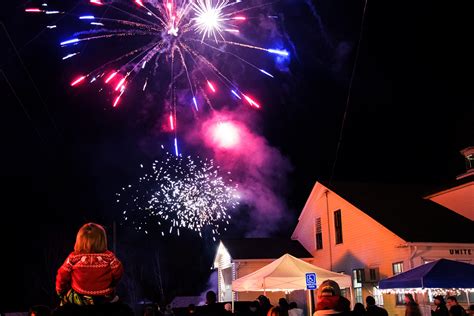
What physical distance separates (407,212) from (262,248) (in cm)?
798

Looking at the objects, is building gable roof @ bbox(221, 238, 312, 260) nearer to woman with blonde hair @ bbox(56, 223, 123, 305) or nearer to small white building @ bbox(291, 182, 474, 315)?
small white building @ bbox(291, 182, 474, 315)

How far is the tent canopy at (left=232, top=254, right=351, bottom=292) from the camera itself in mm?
16422

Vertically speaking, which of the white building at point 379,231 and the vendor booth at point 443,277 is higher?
the white building at point 379,231

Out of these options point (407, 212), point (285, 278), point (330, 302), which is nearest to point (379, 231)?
point (407, 212)

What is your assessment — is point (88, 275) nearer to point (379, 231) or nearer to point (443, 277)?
point (443, 277)

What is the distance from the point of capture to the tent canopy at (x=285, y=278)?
53.9 feet

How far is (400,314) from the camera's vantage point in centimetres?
1908

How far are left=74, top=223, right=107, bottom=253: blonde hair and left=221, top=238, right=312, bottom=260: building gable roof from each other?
75.2ft

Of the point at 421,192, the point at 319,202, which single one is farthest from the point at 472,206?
the point at 319,202

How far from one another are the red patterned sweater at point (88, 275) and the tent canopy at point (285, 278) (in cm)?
1350

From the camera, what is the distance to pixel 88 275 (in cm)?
327

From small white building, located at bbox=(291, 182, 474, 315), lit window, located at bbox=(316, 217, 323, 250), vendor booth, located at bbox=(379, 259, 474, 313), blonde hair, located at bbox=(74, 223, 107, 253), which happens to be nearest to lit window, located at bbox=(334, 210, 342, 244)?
small white building, located at bbox=(291, 182, 474, 315)

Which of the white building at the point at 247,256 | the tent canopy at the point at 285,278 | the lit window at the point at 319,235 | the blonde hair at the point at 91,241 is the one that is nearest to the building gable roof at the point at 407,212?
the lit window at the point at 319,235

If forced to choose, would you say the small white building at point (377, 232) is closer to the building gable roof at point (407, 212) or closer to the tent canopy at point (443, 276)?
the building gable roof at point (407, 212)
